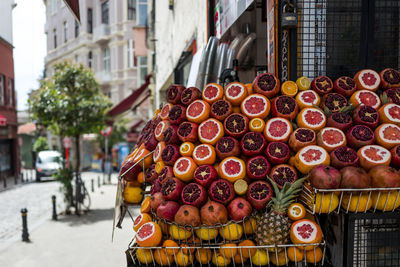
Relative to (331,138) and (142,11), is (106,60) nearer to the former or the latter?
(142,11)

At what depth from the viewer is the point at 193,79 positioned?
4.53m

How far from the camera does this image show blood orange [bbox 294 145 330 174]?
2070 mm

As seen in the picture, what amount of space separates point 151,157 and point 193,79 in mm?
2026

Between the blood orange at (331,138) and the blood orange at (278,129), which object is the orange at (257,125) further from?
the blood orange at (331,138)

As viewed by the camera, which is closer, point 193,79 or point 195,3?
point 193,79

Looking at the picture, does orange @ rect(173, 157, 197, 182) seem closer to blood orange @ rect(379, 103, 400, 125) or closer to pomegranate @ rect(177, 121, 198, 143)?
pomegranate @ rect(177, 121, 198, 143)

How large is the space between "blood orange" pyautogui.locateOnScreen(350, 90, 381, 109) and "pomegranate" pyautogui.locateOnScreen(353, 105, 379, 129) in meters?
0.12

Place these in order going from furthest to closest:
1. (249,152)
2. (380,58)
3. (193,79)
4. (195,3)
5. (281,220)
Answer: (195,3), (193,79), (380,58), (249,152), (281,220)

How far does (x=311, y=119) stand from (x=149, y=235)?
123 centimetres

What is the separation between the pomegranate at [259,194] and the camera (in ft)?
6.73

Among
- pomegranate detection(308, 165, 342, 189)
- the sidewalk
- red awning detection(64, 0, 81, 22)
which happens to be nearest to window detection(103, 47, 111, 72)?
the sidewalk

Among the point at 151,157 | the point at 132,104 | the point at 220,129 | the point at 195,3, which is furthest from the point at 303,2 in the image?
the point at 132,104

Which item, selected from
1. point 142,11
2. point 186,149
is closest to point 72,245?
point 186,149

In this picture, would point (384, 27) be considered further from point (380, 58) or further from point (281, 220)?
point (281, 220)
